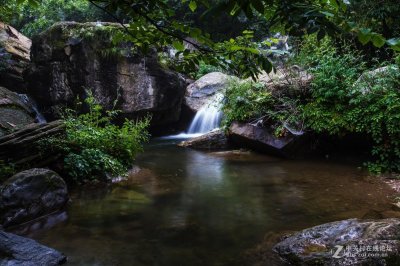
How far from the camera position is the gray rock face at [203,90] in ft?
46.4

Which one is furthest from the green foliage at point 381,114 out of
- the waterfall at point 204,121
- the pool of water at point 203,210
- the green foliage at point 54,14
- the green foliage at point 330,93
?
the green foliage at point 54,14

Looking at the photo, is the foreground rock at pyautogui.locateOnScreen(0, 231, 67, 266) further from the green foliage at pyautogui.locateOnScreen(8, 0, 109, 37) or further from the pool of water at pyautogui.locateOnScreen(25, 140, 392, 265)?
the green foliage at pyautogui.locateOnScreen(8, 0, 109, 37)

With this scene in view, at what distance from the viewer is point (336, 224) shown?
13.0 feet

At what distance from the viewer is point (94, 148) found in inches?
277

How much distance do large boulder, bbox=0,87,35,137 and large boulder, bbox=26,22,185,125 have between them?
11.5 feet

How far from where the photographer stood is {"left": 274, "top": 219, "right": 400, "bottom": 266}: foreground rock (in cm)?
324

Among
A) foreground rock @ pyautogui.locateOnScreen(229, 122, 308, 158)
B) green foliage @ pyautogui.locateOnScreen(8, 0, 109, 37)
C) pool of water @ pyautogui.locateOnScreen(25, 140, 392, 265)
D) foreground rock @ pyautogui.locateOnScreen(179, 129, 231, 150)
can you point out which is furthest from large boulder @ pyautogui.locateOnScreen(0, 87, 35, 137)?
green foliage @ pyautogui.locateOnScreen(8, 0, 109, 37)

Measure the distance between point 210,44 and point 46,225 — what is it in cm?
368

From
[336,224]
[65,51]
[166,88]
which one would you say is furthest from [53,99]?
[336,224]

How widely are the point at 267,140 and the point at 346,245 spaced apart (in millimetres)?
5871

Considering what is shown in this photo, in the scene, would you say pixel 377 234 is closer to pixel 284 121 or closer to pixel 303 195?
pixel 303 195

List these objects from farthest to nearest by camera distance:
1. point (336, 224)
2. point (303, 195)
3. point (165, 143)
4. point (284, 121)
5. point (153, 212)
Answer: point (165, 143) < point (284, 121) < point (303, 195) < point (153, 212) < point (336, 224)

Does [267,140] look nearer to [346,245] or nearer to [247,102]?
[247,102]

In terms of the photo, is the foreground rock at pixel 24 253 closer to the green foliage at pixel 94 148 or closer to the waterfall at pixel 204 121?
the green foliage at pixel 94 148
